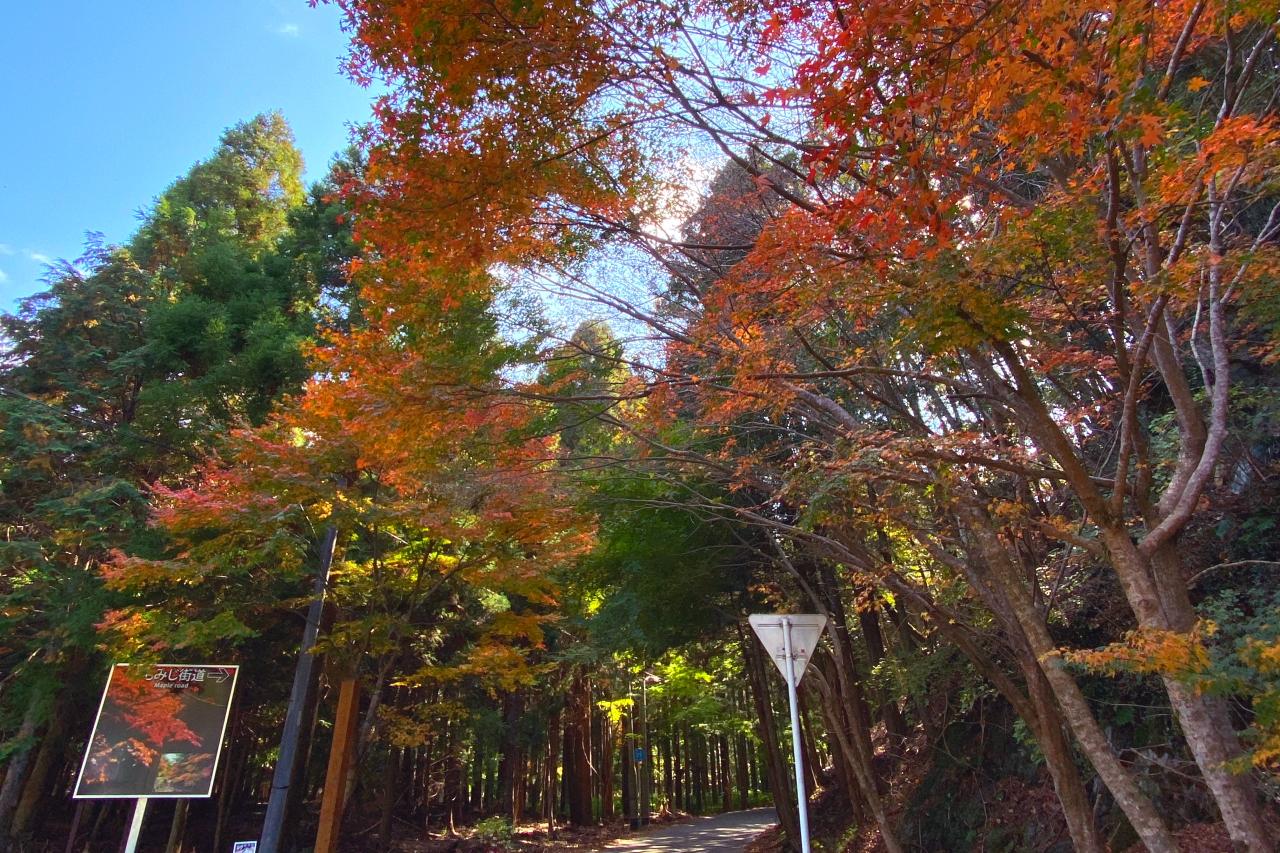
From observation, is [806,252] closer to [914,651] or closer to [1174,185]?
[1174,185]

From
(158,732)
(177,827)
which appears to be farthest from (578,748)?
(158,732)

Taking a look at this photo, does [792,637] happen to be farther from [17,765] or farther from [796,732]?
[17,765]

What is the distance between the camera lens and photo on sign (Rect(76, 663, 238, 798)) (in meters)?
8.01

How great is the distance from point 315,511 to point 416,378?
5.62 m

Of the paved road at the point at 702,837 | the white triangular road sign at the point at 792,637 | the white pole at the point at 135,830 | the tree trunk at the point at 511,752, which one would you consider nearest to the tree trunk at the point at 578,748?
the tree trunk at the point at 511,752

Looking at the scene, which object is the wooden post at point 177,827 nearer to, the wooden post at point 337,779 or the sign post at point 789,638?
the wooden post at point 337,779

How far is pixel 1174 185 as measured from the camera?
12.6 feet

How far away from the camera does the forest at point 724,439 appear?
3.90 meters

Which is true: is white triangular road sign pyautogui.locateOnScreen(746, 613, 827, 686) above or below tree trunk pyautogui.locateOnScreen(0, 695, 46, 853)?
above

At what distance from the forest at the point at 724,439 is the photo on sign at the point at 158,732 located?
2.99 ft

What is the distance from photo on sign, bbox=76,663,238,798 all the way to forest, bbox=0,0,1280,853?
0.91 metres

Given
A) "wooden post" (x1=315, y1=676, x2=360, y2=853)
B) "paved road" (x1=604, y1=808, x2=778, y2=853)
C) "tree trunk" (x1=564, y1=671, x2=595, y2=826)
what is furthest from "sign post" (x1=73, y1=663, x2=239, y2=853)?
"tree trunk" (x1=564, y1=671, x2=595, y2=826)

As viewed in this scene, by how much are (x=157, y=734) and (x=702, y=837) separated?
42.3 ft

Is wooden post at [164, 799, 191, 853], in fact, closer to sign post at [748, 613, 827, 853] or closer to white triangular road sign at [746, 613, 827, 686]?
sign post at [748, 613, 827, 853]
